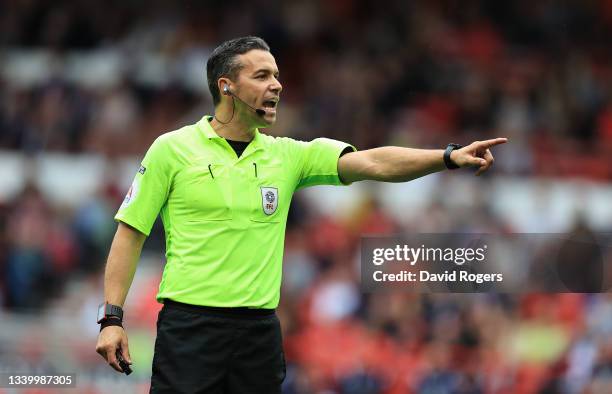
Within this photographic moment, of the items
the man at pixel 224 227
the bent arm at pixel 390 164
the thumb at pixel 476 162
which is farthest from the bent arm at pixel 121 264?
the thumb at pixel 476 162

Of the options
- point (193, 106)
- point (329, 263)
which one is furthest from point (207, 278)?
point (193, 106)

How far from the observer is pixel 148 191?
4.59 m

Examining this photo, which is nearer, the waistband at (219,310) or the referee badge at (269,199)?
the waistband at (219,310)

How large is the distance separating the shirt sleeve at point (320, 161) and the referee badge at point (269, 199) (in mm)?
240

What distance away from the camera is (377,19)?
42.2 feet

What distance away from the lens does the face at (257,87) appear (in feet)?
15.4

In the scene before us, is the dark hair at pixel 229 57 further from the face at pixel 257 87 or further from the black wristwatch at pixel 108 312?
the black wristwatch at pixel 108 312

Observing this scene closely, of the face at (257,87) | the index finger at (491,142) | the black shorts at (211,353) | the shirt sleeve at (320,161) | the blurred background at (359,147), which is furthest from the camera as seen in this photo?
the blurred background at (359,147)

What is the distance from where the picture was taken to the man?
4469 mm

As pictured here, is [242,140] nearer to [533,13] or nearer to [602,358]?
[602,358]

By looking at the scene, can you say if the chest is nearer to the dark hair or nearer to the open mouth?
the open mouth

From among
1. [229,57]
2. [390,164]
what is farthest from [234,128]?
[390,164]

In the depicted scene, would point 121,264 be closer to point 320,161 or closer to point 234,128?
point 234,128

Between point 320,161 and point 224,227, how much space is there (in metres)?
0.54
